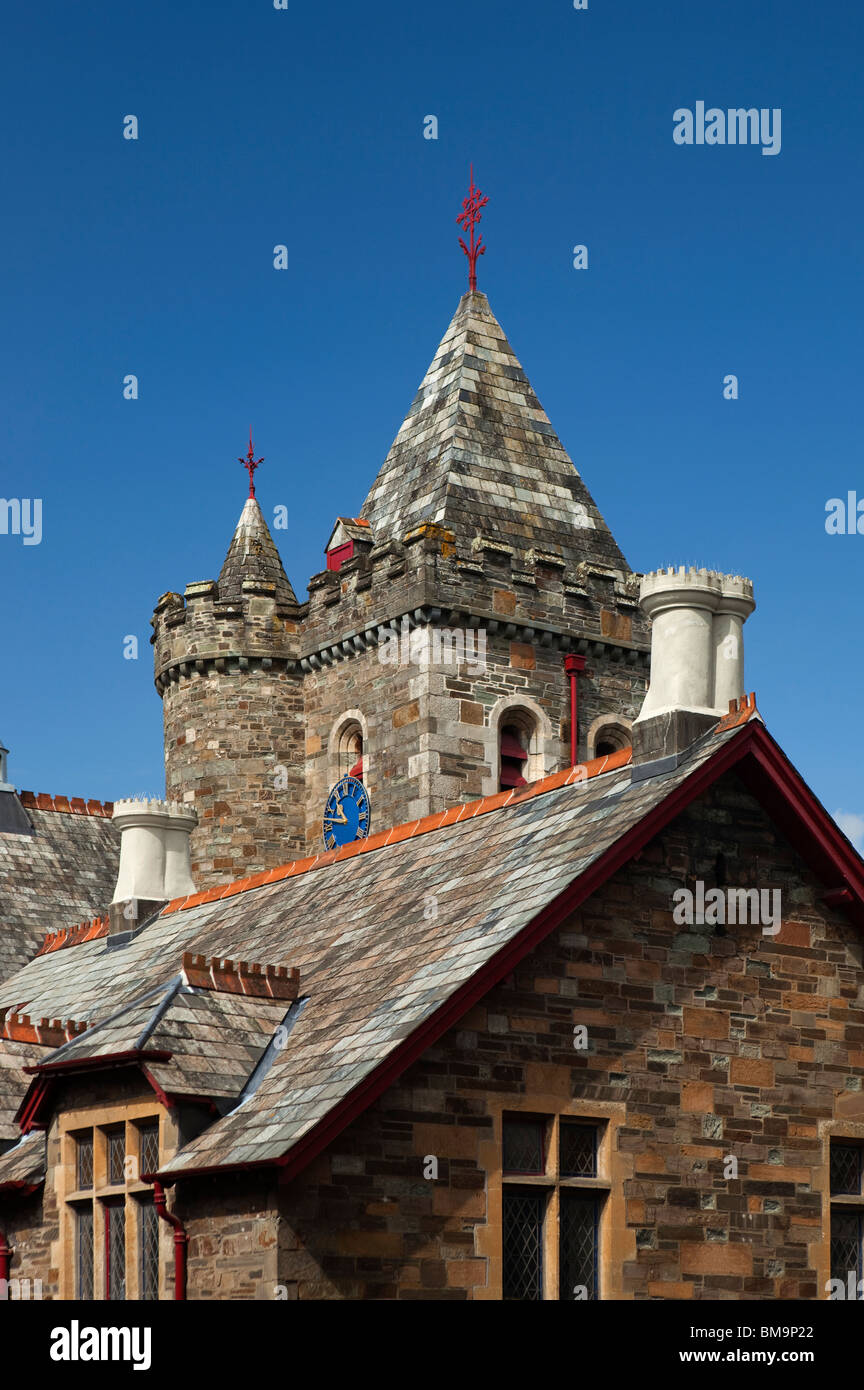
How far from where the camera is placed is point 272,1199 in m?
18.0

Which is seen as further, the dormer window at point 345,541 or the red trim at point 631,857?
the dormer window at point 345,541

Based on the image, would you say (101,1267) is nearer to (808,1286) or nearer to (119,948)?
(808,1286)

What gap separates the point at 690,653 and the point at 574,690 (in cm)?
1752

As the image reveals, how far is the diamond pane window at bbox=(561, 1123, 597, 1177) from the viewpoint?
63.7 ft

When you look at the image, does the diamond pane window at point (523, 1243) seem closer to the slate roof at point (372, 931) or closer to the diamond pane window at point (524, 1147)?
the diamond pane window at point (524, 1147)

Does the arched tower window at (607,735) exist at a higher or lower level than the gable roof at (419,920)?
higher

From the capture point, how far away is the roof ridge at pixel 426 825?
2333 centimetres

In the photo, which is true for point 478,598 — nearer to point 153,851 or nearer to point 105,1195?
point 153,851

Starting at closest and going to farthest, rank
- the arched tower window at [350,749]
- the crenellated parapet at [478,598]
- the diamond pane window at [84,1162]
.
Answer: the diamond pane window at [84,1162] < the crenellated parapet at [478,598] < the arched tower window at [350,749]

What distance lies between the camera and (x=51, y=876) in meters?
41.8

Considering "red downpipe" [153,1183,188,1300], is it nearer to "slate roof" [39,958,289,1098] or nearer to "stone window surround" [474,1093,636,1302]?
"slate roof" [39,958,289,1098]

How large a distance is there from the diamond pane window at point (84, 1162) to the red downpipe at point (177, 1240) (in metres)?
1.69

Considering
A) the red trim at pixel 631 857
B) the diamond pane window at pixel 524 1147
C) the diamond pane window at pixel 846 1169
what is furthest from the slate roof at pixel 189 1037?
the diamond pane window at pixel 846 1169

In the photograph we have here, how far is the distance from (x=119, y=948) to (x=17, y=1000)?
172 centimetres
